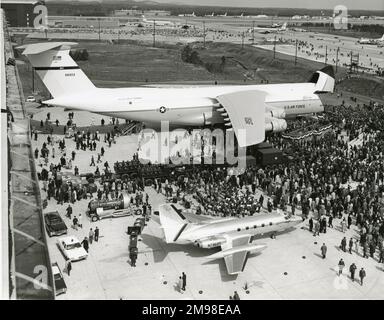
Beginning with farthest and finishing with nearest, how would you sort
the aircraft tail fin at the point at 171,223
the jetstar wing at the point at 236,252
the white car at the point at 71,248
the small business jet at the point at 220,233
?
the white car at the point at 71,248, the aircraft tail fin at the point at 171,223, the small business jet at the point at 220,233, the jetstar wing at the point at 236,252

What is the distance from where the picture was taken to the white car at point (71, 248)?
85.9 ft

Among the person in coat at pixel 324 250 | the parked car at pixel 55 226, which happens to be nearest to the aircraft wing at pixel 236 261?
the person in coat at pixel 324 250

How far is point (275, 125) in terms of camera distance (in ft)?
146

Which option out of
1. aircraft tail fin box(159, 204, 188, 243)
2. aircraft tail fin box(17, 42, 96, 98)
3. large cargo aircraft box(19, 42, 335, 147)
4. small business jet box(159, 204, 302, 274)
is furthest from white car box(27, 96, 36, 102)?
aircraft tail fin box(159, 204, 188, 243)

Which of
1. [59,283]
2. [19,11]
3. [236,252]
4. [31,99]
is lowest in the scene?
[59,283]

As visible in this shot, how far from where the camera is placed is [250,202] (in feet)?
106

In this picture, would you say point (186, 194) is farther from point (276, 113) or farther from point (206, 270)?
point (276, 113)

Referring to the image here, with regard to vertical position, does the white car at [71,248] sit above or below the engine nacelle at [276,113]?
below

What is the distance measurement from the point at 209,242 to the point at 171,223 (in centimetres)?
232

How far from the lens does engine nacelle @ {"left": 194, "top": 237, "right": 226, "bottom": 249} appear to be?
26234 millimetres

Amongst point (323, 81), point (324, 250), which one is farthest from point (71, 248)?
point (323, 81)

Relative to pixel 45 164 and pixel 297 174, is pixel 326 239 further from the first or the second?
pixel 45 164
